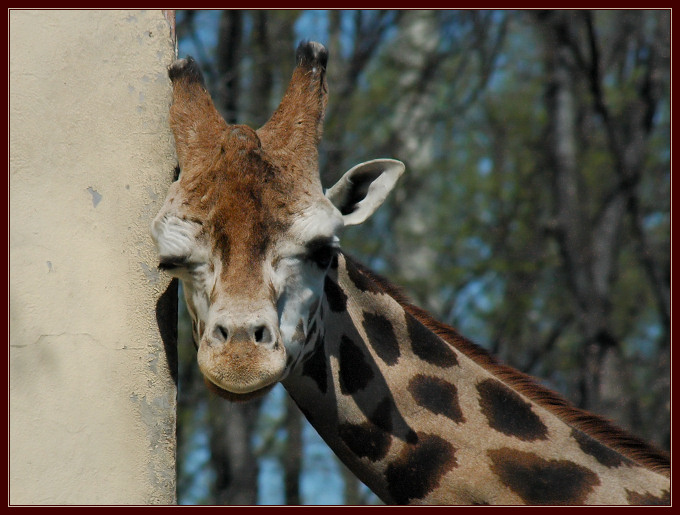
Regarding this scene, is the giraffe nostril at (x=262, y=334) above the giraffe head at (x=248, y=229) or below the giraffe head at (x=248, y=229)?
Result: below

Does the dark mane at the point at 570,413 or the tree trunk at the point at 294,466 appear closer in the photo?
the dark mane at the point at 570,413

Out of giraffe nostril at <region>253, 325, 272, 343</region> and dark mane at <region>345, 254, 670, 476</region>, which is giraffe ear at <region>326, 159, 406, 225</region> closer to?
dark mane at <region>345, 254, 670, 476</region>

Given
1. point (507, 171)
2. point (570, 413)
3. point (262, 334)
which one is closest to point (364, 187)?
point (262, 334)

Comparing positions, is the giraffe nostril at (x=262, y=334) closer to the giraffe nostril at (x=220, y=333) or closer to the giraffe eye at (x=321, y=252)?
the giraffe nostril at (x=220, y=333)

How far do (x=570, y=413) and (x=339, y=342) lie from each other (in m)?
1.55

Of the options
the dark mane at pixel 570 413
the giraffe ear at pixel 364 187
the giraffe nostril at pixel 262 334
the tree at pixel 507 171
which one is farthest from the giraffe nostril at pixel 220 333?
the tree at pixel 507 171

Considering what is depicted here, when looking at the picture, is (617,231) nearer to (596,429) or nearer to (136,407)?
(596,429)

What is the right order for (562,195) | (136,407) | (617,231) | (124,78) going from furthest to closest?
(617,231)
(562,195)
(124,78)
(136,407)

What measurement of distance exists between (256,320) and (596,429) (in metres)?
2.49

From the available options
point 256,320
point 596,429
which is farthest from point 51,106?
point 596,429

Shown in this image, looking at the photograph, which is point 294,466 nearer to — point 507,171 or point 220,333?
point 507,171

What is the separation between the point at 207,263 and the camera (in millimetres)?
4527

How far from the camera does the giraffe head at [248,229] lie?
424 centimetres

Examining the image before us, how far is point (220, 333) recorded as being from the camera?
13.9 ft
